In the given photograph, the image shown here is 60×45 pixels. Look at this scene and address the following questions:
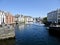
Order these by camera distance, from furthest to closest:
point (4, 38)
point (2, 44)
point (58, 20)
Result: point (58, 20)
point (4, 38)
point (2, 44)

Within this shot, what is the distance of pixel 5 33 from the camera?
38062 millimetres

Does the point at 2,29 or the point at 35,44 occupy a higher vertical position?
the point at 2,29

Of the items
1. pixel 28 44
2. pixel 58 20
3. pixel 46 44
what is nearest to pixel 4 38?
pixel 28 44

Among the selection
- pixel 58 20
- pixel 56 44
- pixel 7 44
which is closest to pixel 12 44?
pixel 7 44

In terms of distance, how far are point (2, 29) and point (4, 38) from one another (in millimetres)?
2797

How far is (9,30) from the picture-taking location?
3897 centimetres

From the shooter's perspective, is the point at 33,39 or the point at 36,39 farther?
the point at 36,39

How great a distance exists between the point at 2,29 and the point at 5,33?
1.46m

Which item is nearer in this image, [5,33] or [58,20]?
[5,33]

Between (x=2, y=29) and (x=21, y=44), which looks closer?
(x=21, y=44)

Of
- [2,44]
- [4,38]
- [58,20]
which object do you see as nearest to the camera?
[2,44]

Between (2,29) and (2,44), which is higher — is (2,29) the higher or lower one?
the higher one

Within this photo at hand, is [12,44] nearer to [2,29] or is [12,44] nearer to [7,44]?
[7,44]

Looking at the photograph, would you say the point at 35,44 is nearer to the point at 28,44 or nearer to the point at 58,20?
the point at 28,44
